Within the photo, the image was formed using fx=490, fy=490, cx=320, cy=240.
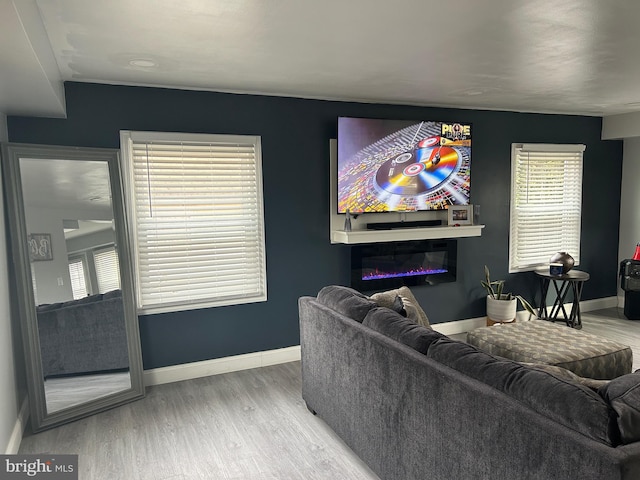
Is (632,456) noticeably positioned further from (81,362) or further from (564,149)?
(564,149)

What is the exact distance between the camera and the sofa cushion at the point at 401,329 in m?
2.34

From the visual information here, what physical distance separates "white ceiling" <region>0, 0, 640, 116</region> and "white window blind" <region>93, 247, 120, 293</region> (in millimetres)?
1038

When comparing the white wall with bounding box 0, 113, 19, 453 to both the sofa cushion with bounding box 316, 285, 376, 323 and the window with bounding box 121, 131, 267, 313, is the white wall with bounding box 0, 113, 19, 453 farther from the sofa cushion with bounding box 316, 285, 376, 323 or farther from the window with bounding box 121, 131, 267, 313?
the sofa cushion with bounding box 316, 285, 376, 323

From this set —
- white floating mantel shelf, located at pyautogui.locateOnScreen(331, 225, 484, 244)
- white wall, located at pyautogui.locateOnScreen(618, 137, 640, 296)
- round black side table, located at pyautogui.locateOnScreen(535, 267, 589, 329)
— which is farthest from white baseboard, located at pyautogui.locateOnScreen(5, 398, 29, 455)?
white wall, located at pyautogui.locateOnScreen(618, 137, 640, 296)

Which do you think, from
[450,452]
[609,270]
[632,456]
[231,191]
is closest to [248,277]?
[231,191]

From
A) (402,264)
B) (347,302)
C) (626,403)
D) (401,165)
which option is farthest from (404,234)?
(626,403)

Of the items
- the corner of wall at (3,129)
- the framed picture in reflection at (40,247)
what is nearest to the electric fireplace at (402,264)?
the framed picture in reflection at (40,247)

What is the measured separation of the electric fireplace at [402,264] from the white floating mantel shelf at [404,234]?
0.18m

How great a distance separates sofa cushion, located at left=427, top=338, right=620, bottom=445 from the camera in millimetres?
1530

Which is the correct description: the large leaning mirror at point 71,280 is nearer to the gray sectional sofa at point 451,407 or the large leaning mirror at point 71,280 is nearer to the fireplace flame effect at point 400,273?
the gray sectional sofa at point 451,407

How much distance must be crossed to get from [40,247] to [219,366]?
176cm

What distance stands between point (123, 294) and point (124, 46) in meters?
1.83

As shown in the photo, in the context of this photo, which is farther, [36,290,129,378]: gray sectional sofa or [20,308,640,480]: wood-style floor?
[36,290,129,378]: gray sectional sofa

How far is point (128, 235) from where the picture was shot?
3.81m
